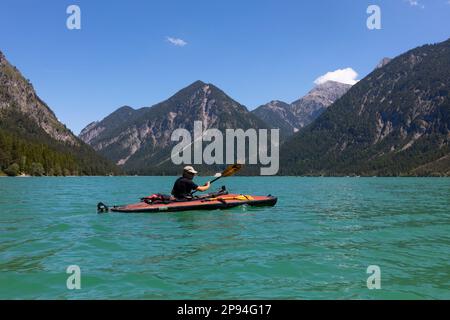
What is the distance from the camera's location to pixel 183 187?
2759 cm

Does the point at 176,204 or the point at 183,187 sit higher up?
the point at 183,187

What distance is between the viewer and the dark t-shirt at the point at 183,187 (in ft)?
88.6

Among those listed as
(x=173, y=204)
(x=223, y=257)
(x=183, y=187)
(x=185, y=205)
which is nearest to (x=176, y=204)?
(x=173, y=204)

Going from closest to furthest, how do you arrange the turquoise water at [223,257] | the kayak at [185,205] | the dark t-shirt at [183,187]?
1. the turquoise water at [223,257]
2. the dark t-shirt at [183,187]
3. the kayak at [185,205]

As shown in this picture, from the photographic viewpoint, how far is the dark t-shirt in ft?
88.6

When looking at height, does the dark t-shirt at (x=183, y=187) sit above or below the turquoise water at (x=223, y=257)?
above

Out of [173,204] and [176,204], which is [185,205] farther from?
[173,204]

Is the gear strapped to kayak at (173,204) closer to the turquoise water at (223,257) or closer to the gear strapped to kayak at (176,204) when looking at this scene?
the gear strapped to kayak at (176,204)

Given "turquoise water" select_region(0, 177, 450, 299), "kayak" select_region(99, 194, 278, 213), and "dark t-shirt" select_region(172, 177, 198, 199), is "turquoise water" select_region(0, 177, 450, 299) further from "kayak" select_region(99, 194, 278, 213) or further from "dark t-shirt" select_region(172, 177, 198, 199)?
"dark t-shirt" select_region(172, 177, 198, 199)

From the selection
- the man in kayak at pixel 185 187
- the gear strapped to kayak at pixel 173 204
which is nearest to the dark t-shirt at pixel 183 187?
the man in kayak at pixel 185 187

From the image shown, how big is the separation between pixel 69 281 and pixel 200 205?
16.5 metres

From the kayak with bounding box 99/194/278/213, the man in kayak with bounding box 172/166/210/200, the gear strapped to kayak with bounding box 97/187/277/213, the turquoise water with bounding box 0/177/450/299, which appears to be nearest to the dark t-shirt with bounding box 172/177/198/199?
the man in kayak with bounding box 172/166/210/200

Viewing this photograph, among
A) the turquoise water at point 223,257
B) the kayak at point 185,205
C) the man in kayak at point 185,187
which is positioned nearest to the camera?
the turquoise water at point 223,257

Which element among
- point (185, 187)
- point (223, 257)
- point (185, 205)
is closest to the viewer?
point (223, 257)
